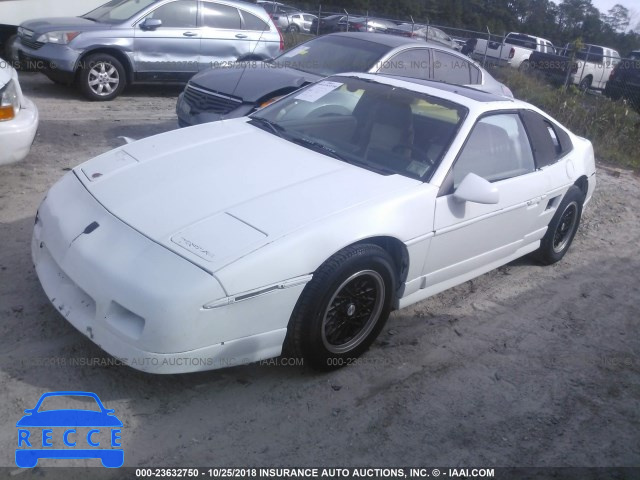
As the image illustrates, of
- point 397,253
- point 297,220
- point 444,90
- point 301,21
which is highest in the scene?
point 444,90

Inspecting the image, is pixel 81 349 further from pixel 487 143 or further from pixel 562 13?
pixel 562 13

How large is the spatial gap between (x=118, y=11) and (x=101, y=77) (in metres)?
1.32

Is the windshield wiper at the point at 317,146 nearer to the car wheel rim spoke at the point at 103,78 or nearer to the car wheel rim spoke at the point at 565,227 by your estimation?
the car wheel rim spoke at the point at 565,227

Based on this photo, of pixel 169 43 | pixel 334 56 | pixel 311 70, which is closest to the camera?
pixel 311 70

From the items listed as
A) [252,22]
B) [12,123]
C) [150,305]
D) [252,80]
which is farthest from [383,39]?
[150,305]

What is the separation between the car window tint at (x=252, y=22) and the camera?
11.1m

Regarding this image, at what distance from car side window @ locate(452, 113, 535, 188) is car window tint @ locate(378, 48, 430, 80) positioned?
3.04m

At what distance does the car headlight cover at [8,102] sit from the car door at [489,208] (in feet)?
11.7

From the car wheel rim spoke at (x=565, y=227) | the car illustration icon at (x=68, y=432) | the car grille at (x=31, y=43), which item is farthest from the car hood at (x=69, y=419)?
the car grille at (x=31, y=43)

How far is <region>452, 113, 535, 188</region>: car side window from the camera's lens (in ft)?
14.5

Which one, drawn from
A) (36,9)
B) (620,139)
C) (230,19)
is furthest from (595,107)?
(36,9)

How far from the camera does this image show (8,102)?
548 centimetres

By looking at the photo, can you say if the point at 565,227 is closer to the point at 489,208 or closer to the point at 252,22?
the point at 489,208

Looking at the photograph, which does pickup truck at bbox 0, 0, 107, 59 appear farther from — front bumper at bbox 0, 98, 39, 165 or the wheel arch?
the wheel arch
